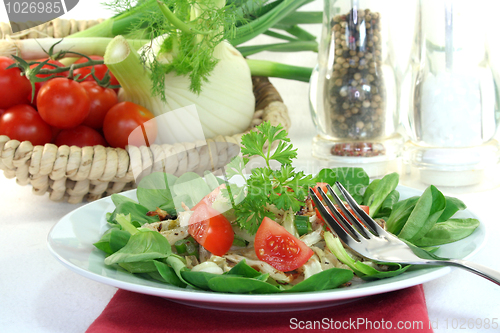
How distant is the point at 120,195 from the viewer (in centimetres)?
67

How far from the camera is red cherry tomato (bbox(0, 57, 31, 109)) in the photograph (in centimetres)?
94

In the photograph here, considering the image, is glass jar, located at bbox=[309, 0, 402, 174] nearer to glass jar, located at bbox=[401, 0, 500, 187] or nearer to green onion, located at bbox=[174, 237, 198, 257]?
glass jar, located at bbox=[401, 0, 500, 187]

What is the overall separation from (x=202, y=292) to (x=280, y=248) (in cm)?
11

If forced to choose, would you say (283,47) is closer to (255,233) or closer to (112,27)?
(112,27)

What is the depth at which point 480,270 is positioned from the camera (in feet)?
1.37

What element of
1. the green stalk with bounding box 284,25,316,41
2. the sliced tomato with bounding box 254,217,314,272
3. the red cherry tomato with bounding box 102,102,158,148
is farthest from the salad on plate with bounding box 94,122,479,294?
the green stalk with bounding box 284,25,316,41

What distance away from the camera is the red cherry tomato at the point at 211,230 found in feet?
1.63

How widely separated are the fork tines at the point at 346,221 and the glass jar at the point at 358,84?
1.81ft

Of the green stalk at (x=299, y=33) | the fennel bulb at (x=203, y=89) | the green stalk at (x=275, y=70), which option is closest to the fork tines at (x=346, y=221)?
the fennel bulb at (x=203, y=89)

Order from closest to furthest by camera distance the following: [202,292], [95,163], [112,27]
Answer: [202,292]
[95,163]
[112,27]

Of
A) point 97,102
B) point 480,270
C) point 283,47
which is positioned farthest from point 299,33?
point 480,270

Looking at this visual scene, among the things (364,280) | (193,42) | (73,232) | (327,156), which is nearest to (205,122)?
(193,42)

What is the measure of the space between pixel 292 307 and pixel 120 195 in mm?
354

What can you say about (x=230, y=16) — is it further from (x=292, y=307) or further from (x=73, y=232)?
(x=292, y=307)
